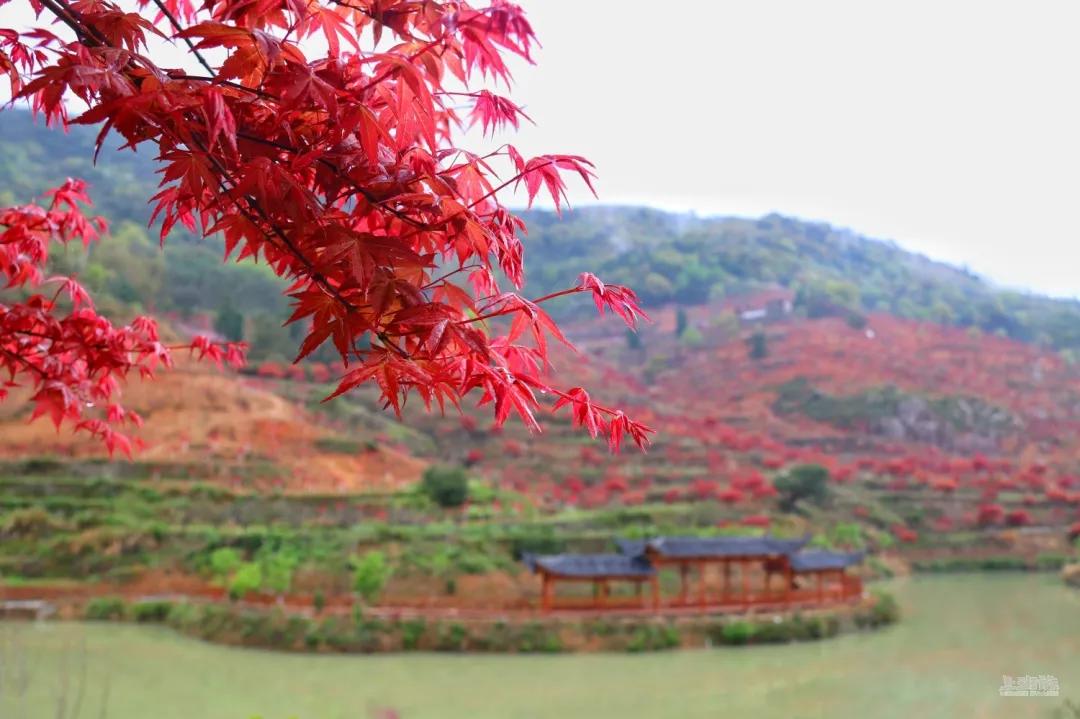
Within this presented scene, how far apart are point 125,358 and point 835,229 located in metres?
76.9

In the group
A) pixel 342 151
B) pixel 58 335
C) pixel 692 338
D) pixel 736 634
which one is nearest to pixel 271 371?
pixel 736 634

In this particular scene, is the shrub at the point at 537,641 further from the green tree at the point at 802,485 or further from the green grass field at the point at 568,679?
the green tree at the point at 802,485

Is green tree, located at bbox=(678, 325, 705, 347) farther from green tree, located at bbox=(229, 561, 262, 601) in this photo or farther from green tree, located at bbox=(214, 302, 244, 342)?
green tree, located at bbox=(229, 561, 262, 601)

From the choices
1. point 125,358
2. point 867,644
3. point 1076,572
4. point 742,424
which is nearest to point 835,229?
point 742,424

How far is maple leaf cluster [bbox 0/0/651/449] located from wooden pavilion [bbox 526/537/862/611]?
38.3 feet

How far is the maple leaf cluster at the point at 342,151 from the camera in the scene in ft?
3.49

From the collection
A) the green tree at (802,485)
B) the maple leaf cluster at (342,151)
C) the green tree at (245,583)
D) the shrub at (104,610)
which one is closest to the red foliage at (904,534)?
the green tree at (802,485)

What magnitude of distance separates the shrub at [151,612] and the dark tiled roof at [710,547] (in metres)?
6.75

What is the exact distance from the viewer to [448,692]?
924 cm

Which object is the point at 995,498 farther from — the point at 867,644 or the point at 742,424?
the point at 867,644

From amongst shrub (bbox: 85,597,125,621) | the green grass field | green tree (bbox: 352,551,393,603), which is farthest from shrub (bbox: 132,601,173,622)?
green tree (bbox: 352,551,393,603)

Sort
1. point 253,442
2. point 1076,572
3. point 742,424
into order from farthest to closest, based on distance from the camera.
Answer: point 742,424
point 253,442
point 1076,572

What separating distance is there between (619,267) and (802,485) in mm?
35443

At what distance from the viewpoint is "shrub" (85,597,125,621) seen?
12508mm
